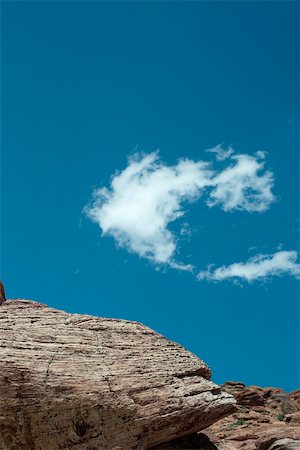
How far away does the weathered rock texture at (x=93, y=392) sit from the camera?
21516 millimetres

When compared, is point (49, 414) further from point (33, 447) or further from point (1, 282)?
point (1, 282)

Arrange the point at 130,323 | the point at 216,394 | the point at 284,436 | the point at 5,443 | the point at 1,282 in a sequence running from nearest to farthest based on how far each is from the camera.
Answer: the point at 5,443
the point at 216,394
the point at 130,323
the point at 1,282
the point at 284,436

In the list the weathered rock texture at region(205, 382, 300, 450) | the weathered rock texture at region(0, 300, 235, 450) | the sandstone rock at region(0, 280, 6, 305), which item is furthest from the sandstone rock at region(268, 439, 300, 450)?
the sandstone rock at region(0, 280, 6, 305)

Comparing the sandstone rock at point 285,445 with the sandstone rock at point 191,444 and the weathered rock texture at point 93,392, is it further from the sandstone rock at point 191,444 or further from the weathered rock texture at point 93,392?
the weathered rock texture at point 93,392

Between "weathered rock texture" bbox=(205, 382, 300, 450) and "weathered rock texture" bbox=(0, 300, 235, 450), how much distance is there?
4269 millimetres

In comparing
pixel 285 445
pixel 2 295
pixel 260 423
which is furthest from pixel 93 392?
pixel 260 423

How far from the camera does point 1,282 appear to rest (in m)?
30.9

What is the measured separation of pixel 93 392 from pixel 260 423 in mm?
27135

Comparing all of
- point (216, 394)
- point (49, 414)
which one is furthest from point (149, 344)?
point (49, 414)

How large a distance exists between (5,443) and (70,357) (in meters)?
4.12

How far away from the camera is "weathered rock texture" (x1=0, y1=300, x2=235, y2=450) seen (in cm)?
2152

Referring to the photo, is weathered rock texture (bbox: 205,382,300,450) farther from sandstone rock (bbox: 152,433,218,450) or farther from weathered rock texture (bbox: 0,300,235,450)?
weathered rock texture (bbox: 0,300,235,450)

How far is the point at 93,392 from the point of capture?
72.4 feet

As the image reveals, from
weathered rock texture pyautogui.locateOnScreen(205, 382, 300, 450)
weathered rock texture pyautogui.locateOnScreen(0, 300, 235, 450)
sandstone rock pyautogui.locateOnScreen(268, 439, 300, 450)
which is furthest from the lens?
weathered rock texture pyautogui.locateOnScreen(205, 382, 300, 450)
